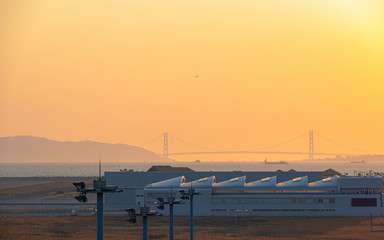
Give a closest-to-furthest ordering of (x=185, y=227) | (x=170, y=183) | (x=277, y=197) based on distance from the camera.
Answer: (x=185, y=227) < (x=277, y=197) < (x=170, y=183)

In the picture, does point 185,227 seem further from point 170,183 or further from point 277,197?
point 170,183

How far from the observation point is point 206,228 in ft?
437

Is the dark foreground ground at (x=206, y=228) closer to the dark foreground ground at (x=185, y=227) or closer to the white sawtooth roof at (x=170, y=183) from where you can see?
the dark foreground ground at (x=185, y=227)

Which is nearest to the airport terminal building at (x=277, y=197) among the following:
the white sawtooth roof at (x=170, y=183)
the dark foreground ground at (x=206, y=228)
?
the white sawtooth roof at (x=170, y=183)

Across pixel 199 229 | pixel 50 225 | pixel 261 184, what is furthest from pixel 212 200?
pixel 50 225

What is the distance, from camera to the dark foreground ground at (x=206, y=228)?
122125 mm

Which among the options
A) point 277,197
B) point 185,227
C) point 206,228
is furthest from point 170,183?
point 206,228

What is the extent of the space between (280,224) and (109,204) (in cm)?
5450

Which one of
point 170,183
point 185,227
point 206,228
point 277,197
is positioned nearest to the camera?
point 206,228

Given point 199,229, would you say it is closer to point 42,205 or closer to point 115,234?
point 115,234

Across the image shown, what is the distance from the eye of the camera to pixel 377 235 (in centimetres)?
12350

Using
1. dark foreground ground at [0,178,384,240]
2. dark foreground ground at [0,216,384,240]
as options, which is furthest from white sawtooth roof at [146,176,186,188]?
dark foreground ground at [0,216,384,240]

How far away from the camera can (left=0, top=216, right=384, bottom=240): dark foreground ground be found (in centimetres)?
12212

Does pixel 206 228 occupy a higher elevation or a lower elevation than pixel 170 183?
lower
